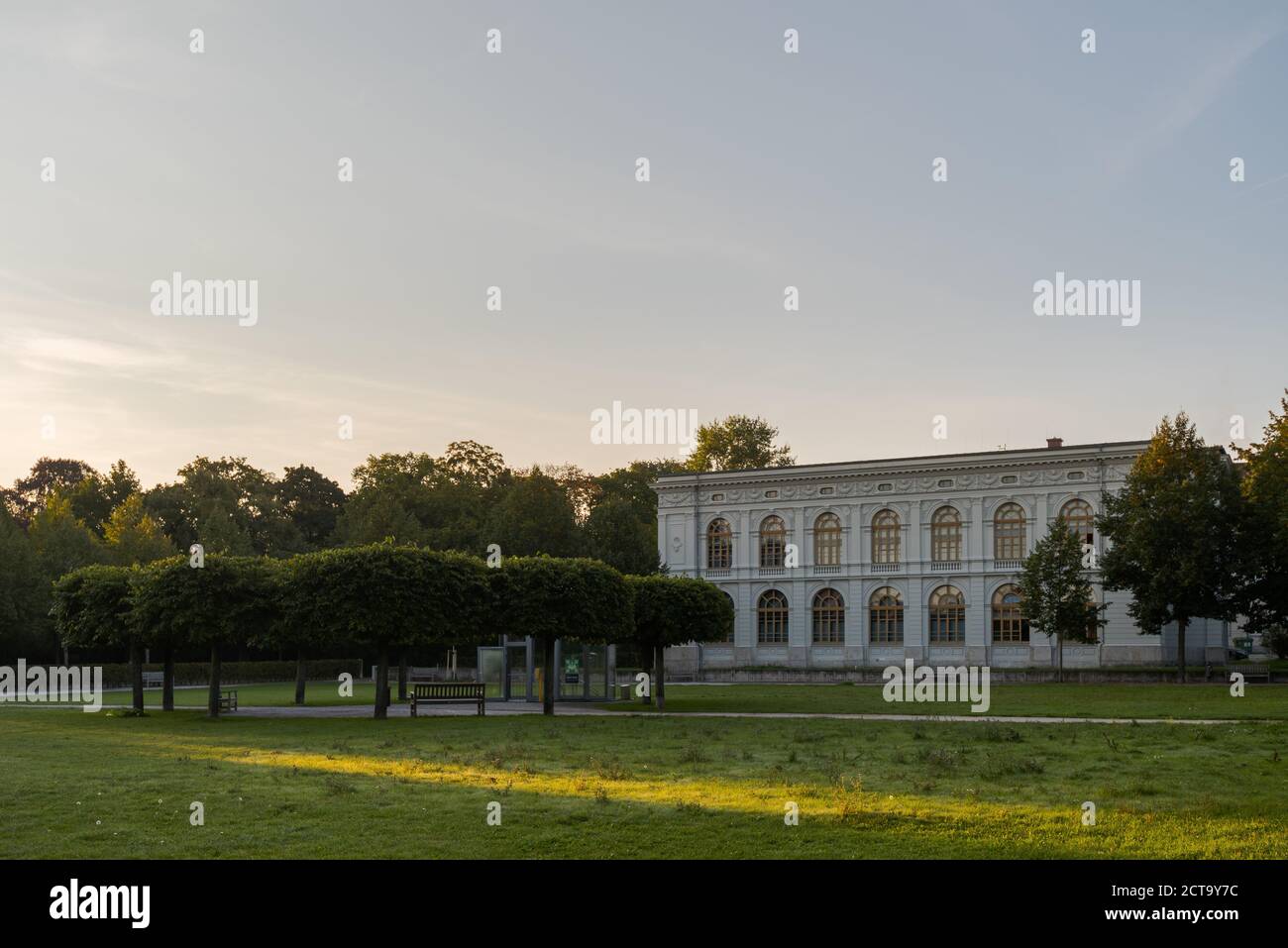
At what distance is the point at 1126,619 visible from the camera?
228 ft

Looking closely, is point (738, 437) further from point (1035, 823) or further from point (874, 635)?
point (1035, 823)

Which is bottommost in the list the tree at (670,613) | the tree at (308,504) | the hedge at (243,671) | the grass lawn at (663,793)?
the hedge at (243,671)

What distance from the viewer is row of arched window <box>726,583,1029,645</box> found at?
A: 74312 mm

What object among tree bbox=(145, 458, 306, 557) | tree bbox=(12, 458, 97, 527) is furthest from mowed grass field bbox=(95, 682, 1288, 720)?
tree bbox=(12, 458, 97, 527)

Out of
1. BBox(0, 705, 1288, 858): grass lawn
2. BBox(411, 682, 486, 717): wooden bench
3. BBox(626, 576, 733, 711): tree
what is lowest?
BBox(411, 682, 486, 717): wooden bench

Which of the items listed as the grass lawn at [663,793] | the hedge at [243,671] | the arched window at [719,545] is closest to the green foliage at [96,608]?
the grass lawn at [663,793]

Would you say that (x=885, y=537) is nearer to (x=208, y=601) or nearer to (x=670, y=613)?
(x=670, y=613)

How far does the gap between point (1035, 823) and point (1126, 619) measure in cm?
5947

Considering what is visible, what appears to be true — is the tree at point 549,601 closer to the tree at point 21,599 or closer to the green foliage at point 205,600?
the green foliage at point 205,600

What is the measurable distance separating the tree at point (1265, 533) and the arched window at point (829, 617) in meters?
26.3

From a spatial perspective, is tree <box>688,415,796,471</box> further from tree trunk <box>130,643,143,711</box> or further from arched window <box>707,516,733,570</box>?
tree trunk <box>130,643,143,711</box>

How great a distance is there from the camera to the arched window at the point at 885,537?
7831cm

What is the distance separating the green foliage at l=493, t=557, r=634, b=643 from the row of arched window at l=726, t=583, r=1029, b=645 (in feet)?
128
